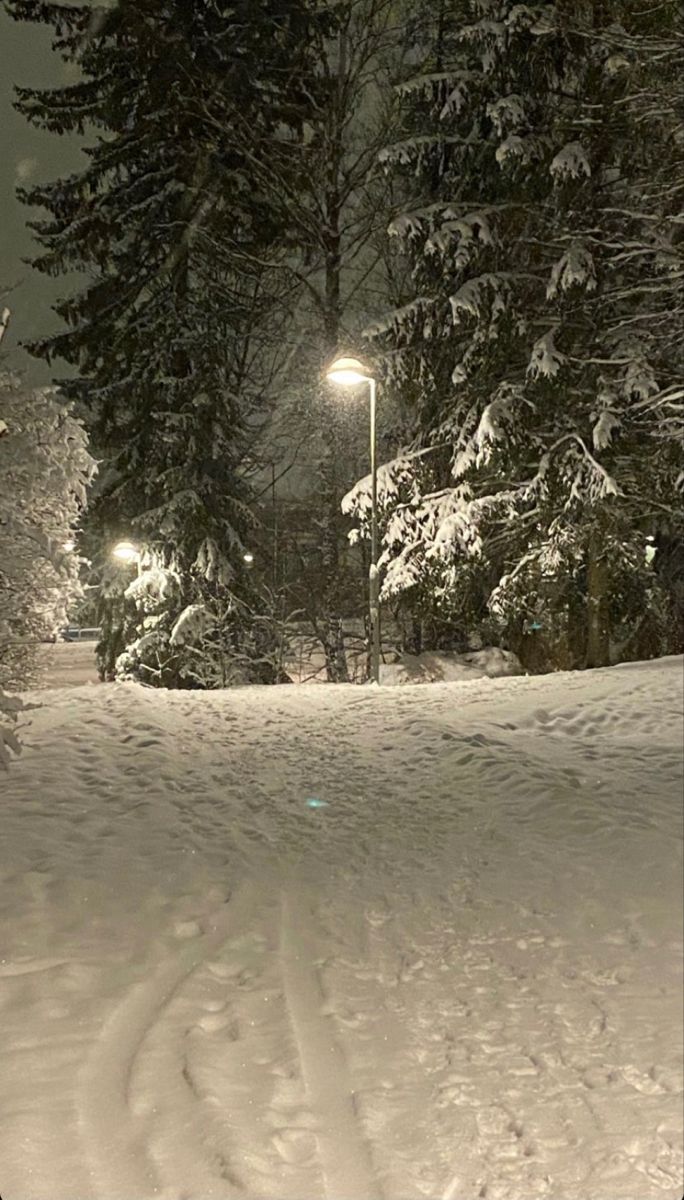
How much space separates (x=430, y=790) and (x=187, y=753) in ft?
8.02

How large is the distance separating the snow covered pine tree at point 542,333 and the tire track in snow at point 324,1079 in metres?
8.28

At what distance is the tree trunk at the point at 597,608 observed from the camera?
36.7 feet

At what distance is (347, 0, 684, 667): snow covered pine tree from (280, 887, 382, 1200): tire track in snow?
8.28 metres

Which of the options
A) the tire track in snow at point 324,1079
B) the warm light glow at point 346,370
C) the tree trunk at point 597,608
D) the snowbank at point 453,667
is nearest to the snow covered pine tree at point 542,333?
the tree trunk at point 597,608

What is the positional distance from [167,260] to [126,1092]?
50.7 ft

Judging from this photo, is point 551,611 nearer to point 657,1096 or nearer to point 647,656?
point 647,656

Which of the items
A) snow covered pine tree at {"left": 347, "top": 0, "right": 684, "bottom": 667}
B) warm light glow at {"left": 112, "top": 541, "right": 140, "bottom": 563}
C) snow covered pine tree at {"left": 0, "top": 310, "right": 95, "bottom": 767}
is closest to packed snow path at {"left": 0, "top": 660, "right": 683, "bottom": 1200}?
snow covered pine tree at {"left": 0, "top": 310, "right": 95, "bottom": 767}

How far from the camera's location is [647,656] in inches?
519

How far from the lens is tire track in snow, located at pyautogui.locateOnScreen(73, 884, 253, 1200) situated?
2.42 meters

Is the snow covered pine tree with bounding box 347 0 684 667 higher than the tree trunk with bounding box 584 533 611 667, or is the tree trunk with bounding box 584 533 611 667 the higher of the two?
the snow covered pine tree with bounding box 347 0 684 667

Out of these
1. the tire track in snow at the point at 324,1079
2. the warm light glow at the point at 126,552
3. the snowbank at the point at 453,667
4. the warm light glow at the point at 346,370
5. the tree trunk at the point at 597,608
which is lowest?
the tire track in snow at the point at 324,1079

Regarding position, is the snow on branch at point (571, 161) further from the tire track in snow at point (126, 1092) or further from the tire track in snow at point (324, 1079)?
the tire track in snow at point (126, 1092)

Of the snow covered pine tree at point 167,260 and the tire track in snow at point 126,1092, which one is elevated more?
the snow covered pine tree at point 167,260

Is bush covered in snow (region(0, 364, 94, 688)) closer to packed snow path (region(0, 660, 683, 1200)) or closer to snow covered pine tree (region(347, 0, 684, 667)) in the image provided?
packed snow path (region(0, 660, 683, 1200))
